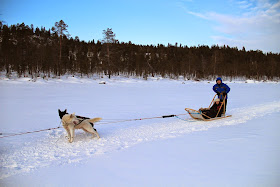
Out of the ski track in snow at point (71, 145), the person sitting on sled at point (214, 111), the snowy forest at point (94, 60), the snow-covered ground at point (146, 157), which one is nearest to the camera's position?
the snow-covered ground at point (146, 157)

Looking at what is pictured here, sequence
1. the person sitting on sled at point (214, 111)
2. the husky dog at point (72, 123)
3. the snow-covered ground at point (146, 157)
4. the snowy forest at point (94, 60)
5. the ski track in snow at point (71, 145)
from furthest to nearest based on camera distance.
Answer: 1. the snowy forest at point (94, 60)
2. the person sitting on sled at point (214, 111)
3. the husky dog at point (72, 123)
4. the ski track in snow at point (71, 145)
5. the snow-covered ground at point (146, 157)

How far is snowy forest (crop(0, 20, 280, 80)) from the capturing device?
107ft

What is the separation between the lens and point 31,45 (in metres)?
34.7

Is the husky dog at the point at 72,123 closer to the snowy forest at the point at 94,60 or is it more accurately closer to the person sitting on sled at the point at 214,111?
the person sitting on sled at the point at 214,111

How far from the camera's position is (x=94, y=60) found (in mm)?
47031

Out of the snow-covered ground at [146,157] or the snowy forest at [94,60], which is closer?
the snow-covered ground at [146,157]

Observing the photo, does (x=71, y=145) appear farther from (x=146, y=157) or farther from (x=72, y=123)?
(x=146, y=157)

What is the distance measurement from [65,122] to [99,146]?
0.99 m

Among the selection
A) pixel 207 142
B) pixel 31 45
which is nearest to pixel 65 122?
pixel 207 142

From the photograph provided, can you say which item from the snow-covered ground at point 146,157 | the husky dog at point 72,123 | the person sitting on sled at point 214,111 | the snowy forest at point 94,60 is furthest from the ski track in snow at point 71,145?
the snowy forest at point 94,60

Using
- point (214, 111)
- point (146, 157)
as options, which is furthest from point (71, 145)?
point (214, 111)

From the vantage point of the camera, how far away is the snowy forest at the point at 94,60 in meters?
32.5

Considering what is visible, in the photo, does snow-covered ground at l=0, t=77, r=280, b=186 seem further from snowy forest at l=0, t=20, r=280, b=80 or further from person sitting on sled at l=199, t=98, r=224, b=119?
snowy forest at l=0, t=20, r=280, b=80

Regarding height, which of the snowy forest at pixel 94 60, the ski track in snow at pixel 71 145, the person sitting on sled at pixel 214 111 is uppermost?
the snowy forest at pixel 94 60
